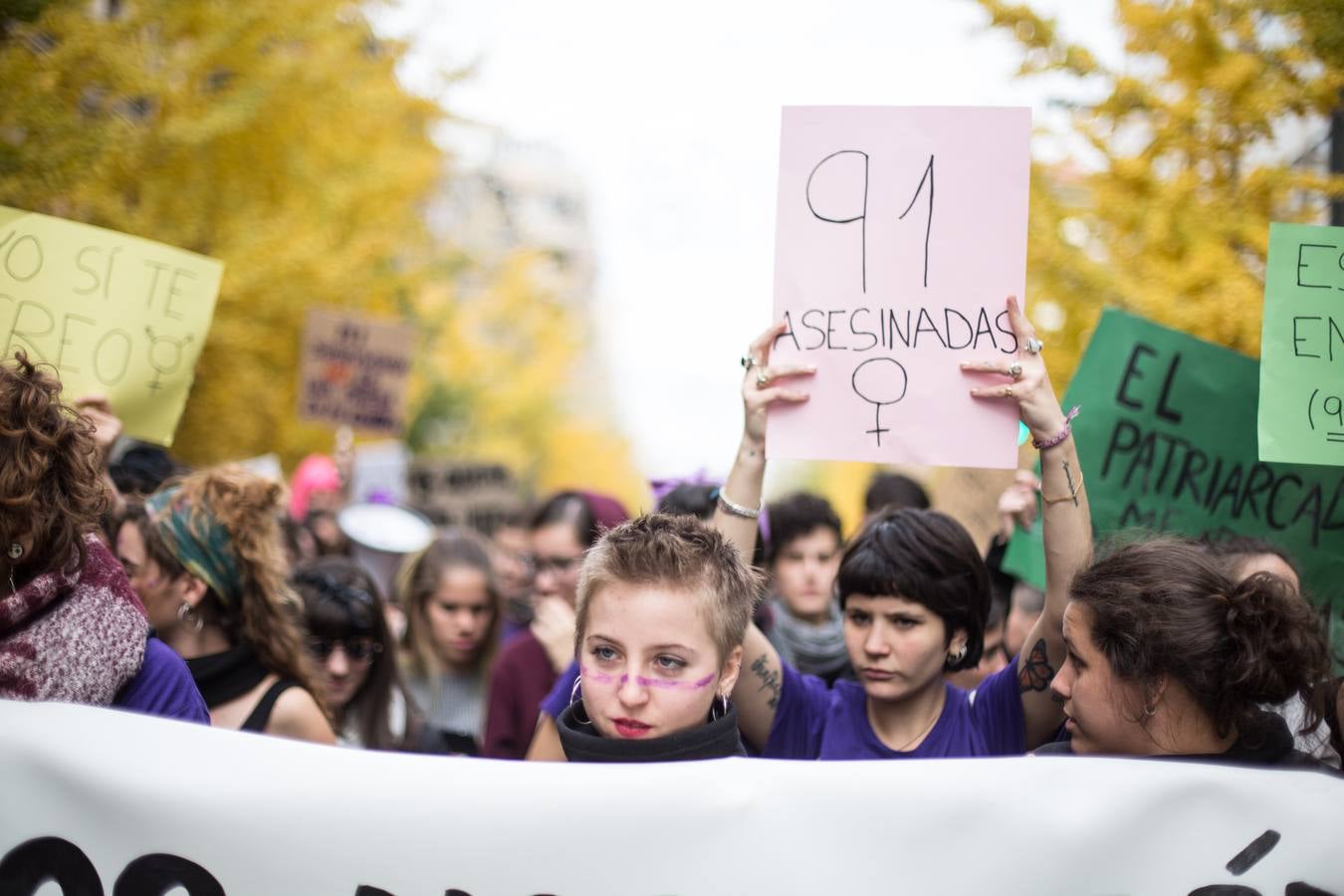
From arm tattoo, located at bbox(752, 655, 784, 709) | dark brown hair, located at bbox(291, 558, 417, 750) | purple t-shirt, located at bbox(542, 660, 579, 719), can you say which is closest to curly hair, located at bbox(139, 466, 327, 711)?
dark brown hair, located at bbox(291, 558, 417, 750)

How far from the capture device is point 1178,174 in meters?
7.38

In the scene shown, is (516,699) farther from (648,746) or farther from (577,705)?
(648,746)

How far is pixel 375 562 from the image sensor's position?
7176mm

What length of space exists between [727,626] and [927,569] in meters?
0.80

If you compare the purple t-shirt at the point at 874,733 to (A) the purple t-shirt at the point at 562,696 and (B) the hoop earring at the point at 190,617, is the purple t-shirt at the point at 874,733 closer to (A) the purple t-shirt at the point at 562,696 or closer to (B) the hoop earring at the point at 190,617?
(A) the purple t-shirt at the point at 562,696

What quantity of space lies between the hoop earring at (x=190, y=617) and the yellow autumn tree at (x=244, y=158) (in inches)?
110

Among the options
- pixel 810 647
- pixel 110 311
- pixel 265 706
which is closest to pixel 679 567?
pixel 265 706

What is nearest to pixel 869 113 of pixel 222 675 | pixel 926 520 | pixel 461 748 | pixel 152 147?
pixel 926 520

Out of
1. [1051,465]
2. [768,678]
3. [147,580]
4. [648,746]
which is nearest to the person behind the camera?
[648,746]

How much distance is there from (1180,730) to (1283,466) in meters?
1.61

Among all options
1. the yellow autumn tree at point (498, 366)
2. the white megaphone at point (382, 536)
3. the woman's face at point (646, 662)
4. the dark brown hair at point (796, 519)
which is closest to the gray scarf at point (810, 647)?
the dark brown hair at point (796, 519)

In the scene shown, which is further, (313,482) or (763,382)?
(313,482)

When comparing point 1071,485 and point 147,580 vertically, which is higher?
point 1071,485

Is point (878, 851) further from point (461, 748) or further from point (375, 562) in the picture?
point (375, 562)
